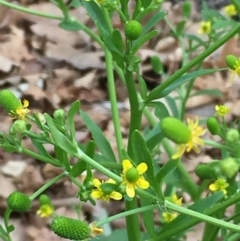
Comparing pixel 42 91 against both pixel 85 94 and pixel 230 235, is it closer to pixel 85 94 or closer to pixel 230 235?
pixel 85 94

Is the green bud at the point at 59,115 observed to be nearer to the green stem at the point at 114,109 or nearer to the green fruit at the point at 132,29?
the green fruit at the point at 132,29

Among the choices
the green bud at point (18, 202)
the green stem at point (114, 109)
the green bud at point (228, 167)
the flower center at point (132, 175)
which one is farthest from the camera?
the green stem at point (114, 109)

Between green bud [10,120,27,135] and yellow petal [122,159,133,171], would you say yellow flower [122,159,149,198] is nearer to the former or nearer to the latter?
yellow petal [122,159,133,171]

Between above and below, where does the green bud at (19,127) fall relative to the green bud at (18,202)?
above

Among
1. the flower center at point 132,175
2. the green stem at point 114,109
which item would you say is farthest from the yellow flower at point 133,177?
the green stem at point 114,109

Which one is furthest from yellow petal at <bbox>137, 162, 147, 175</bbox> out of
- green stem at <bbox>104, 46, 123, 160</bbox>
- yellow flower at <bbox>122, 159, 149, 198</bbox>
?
green stem at <bbox>104, 46, 123, 160</bbox>

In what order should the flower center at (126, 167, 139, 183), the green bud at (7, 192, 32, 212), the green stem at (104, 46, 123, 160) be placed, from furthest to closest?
the green stem at (104, 46, 123, 160), the green bud at (7, 192, 32, 212), the flower center at (126, 167, 139, 183)
